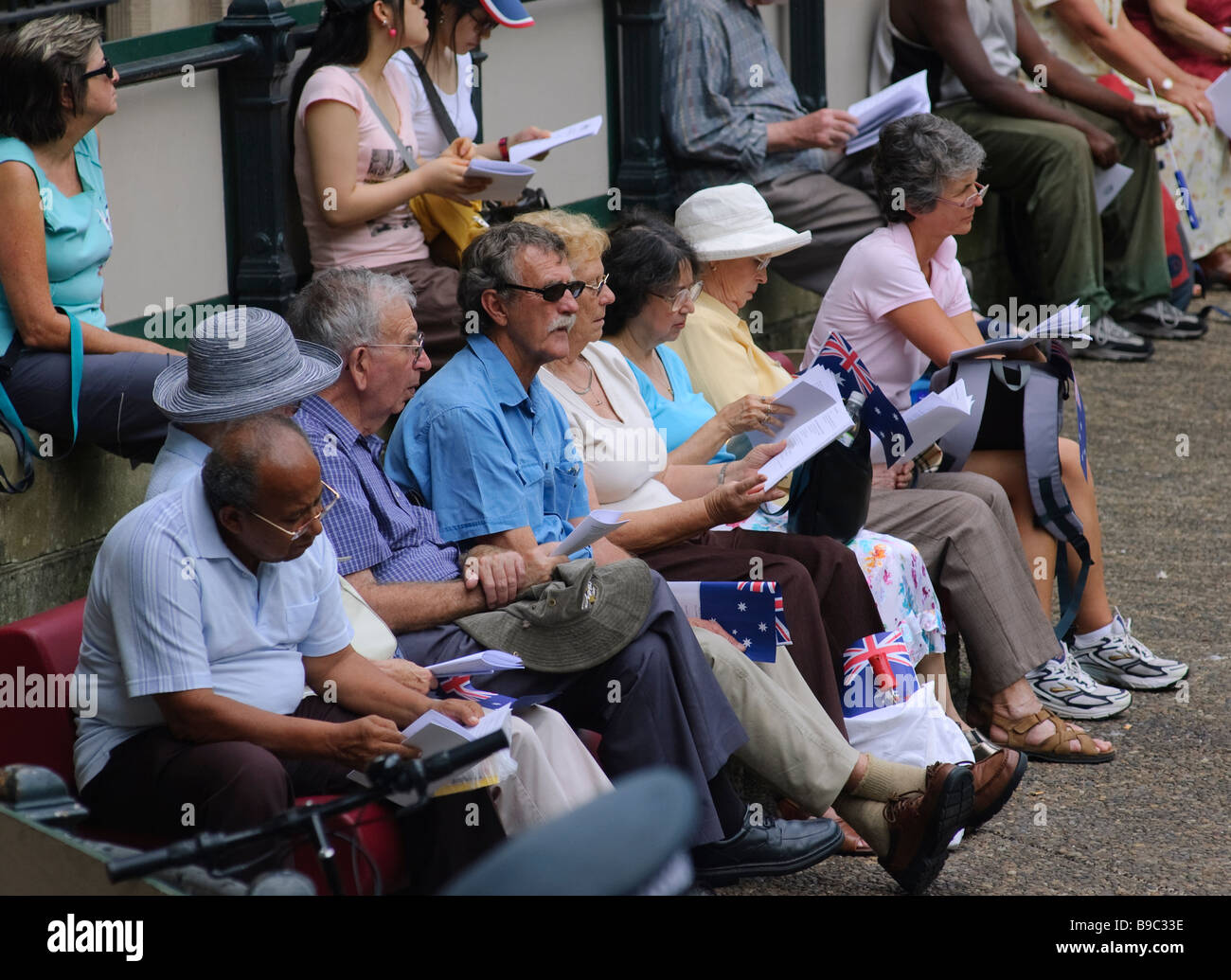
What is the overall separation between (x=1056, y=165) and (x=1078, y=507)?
11.3 ft

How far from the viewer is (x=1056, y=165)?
8.07 metres

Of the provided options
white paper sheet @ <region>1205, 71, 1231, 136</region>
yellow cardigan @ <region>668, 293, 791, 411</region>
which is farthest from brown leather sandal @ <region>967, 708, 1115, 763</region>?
white paper sheet @ <region>1205, 71, 1231, 136</region>

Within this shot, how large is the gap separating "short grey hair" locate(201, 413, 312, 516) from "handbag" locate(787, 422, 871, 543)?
5.70 feet

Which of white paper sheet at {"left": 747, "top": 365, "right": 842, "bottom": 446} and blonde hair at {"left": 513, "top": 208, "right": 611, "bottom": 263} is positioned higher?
blonde hair at {"left": 513, "top": 208, "right": 611, "bottom": 263}

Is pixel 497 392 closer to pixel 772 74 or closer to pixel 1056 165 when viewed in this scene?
pixel 772 74

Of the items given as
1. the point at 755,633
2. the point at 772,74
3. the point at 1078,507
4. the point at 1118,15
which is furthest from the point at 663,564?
the point at 1118,15

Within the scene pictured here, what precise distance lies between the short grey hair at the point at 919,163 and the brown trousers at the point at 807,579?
142 cm

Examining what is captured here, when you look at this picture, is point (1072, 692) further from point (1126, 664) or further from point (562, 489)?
point (562, 489)

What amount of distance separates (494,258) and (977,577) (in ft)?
5.35

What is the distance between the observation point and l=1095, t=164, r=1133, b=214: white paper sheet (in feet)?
27.1

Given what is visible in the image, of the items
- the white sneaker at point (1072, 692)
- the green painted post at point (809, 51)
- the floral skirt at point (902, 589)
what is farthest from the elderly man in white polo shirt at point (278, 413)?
the green painted post at point (809, 51)

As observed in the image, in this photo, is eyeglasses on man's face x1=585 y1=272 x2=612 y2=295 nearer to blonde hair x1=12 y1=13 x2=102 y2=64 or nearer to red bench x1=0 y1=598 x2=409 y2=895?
blonde hair x1=12 y1=13 x2=102 y2=64

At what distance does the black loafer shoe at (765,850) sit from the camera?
11.9 ft

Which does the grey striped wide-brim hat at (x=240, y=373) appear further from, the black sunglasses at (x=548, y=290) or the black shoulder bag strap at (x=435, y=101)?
the black shoulder bag strap at (x=435, y=101)
